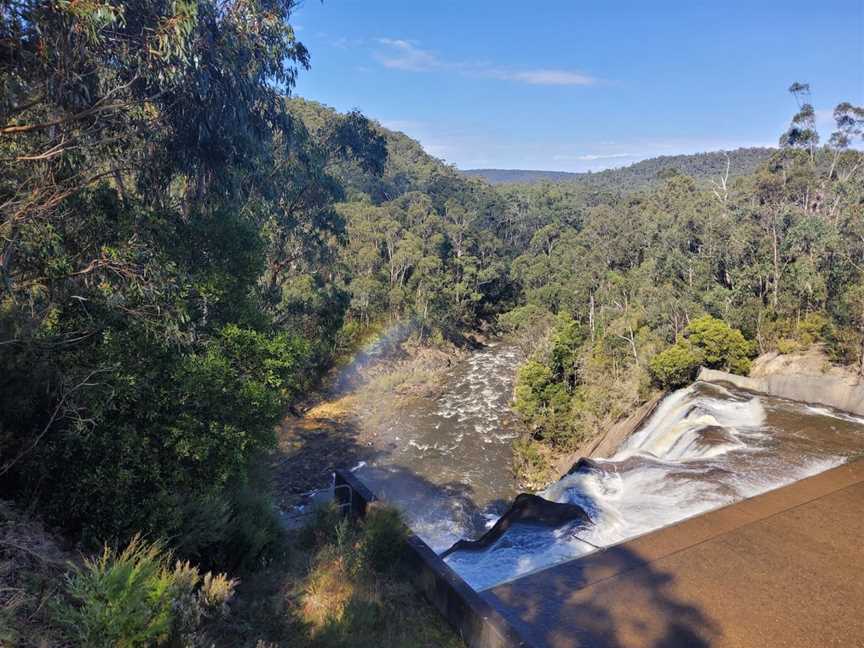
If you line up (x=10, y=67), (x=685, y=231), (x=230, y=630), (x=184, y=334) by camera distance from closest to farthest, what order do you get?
(x=230, y=630), (x=10, y=67), (x=184, y=334), (x=685, y=231)

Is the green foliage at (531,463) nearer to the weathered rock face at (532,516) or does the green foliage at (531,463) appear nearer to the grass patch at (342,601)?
the weathered rock face at (532,516)

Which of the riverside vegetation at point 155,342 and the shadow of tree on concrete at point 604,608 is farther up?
the riverside vegetation at point 155,342

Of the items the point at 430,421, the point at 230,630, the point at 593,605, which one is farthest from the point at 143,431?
the point at 430,421

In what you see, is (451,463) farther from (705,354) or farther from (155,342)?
(155,342)

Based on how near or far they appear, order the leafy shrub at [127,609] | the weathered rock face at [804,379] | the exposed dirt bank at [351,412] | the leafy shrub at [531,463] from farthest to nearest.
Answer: the exposed dirt bank at [351,412] → the leafy shrub at [531,463] → the weathered rock face at [804,379] → the leafy shrub at [127,609]

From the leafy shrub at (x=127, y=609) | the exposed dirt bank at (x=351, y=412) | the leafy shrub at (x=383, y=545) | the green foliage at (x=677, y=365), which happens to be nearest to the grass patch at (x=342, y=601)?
the leafy shrub at (x=383, y=545)

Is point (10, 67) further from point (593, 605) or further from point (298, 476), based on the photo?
point (298, 476)

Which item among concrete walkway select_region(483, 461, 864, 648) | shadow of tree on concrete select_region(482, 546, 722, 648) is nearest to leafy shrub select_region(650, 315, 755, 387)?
concrete walkway select_region(483, 461, 864, 648)
